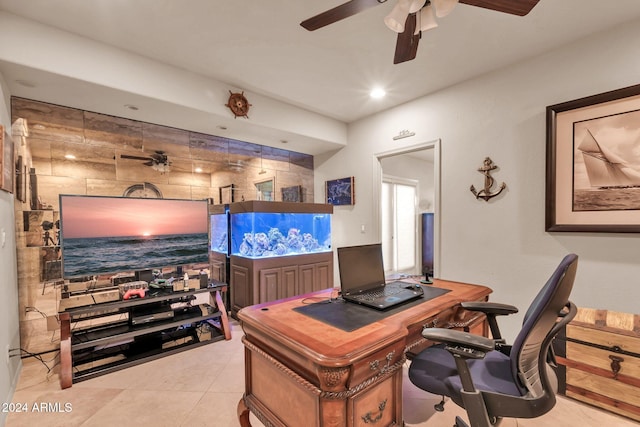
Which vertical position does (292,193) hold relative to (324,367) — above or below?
above

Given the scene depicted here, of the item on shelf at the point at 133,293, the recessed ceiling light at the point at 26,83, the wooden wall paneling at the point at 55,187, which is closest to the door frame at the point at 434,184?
the item on shelf at the point at 133,293

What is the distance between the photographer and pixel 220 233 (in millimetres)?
3711

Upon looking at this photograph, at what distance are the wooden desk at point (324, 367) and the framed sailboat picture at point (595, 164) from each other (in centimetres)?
159

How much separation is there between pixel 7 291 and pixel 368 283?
8.45 ft

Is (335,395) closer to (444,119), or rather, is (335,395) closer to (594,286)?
(594,286)

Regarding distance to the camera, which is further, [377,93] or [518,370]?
[377,93]

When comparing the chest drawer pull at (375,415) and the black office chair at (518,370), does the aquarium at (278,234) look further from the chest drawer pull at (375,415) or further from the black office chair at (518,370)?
the black office chair at (518,370)

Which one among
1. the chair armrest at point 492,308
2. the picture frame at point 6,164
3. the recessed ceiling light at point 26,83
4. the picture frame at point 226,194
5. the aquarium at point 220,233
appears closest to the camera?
the chair armrest at point 492,308

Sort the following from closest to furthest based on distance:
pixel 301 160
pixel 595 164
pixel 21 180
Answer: pixel 595 164, pixel 21 180, pixel 301 160

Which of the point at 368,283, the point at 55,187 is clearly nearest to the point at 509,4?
the point at 368,283

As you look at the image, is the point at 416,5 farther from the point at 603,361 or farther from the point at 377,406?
the point at 603,361

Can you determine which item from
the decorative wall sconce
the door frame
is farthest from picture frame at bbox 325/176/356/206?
the decorative wall sconce

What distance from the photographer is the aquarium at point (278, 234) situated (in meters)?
3.12

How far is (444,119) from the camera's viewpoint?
10.1ft
